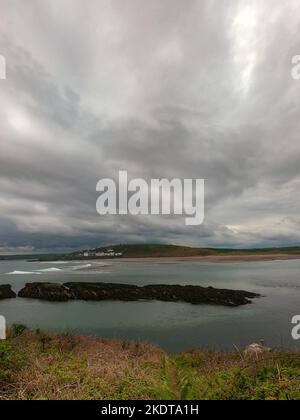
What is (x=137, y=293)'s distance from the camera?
4581cm

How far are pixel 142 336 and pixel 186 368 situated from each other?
1186 cm

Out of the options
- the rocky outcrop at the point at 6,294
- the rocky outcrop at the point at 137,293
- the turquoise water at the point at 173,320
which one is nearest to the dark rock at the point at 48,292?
the rocky outcrop at the point at 137,293

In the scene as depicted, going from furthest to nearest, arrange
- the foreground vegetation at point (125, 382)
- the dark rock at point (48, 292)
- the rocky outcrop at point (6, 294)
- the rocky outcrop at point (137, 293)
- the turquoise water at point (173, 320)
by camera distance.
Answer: the rocky outcrop at point (6, 294), the dark rock at point (48, 292), the rocky outcrop at point (137, 293), the turquoise water at point (173, 320), the foreground vegetation at point (125, 382)

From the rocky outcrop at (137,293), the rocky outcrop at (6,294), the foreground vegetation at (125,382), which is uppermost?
the foreground vegetation at (125,382)

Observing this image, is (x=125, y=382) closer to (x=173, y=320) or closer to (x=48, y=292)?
(x=173, y=320)

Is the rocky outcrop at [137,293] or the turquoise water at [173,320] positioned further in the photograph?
the rocky outcrop at [137,293]

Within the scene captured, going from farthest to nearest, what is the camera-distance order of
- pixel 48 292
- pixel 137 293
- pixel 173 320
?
pixel 48 292 → pixel 137 293 → pixel 173 320

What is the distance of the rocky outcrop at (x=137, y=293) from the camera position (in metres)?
40.2

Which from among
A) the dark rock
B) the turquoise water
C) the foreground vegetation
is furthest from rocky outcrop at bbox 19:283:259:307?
the foreground vegetation

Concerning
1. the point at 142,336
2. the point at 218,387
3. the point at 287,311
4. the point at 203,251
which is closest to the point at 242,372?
the point at 218,387

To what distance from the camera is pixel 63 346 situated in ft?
55.7

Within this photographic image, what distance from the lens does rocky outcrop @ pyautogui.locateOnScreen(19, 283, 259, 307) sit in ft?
132

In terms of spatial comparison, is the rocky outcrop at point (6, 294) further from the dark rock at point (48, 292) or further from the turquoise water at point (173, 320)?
the turquoise water at point (173, 320)

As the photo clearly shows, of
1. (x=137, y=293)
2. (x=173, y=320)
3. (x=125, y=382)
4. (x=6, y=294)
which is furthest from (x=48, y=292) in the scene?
(x=125, y=382)
